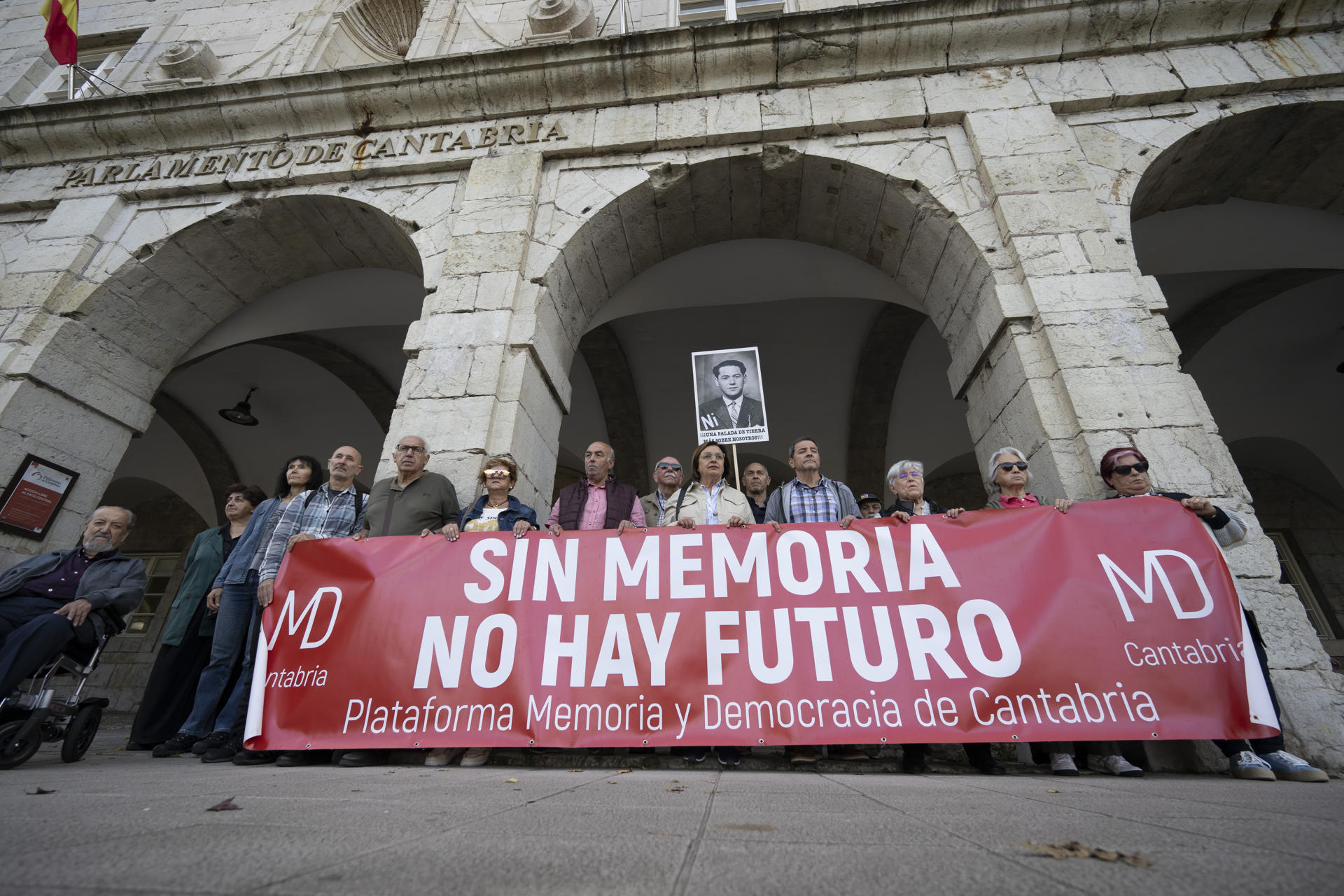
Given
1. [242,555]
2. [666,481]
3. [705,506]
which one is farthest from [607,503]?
[242,555]

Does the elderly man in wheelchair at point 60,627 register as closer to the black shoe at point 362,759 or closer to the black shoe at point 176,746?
the black shoe at point 176,746

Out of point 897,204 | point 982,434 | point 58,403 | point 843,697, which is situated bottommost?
point 843,697

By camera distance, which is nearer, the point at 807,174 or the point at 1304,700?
the point at 1304,700

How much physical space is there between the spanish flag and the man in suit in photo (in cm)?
816

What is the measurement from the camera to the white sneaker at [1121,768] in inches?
103

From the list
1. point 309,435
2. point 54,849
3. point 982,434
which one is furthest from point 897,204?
point 309,435

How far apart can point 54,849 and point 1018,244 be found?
5420 millimetres

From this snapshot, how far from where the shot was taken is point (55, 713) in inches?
111

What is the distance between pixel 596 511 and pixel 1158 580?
121 inches

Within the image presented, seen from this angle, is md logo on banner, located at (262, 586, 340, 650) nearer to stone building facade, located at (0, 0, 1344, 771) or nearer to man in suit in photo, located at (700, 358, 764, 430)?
stone building facade, located at (0, 0, 1344, 771)

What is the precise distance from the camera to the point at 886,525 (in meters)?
2.99

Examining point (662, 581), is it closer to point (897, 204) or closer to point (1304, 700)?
point (1304, 700)

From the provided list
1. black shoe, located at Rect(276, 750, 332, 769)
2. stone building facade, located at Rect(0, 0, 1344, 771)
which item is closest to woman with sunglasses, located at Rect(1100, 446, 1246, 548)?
stone building facade, located at Rect(0, 0, 1344, 771)

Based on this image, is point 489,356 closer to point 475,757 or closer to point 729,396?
point 729,396
